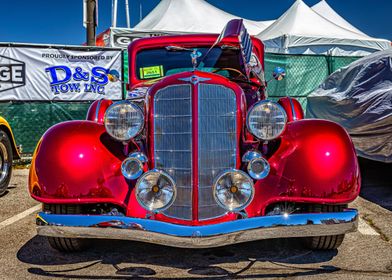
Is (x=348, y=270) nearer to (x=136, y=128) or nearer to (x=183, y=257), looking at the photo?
(x=183, y=257)

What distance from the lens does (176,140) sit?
279cm

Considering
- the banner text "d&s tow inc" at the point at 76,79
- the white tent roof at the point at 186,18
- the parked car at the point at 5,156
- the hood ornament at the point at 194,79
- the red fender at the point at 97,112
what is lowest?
the parked car at the point at 5,156

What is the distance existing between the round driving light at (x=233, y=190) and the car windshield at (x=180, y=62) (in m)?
1.63

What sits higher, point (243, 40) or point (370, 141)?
point (243, 40)

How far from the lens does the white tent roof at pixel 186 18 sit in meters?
17.4

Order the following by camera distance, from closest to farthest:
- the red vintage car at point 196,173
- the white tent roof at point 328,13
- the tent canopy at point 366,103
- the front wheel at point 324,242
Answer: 1. the red vintage car at point 196,173
2. the front wheel at point 324,242
3. the tent canopy at point 366,103
4. the white tent roof at point 328,13

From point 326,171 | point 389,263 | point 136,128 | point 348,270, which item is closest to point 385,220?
point 389,263

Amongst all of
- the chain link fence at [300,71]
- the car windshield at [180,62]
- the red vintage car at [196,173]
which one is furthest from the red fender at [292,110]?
the chain link fence at [300,71]

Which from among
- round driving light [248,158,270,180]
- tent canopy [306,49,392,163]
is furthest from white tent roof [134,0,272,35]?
round driving light [248,158,270,180]

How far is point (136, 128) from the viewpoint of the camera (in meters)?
2.81

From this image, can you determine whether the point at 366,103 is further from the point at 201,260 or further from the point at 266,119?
the point at 201,260

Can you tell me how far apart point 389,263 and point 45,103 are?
23.1ft

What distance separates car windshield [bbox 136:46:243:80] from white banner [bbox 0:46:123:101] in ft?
12.0

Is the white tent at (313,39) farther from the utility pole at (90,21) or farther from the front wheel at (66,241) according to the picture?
the front wheel at (66,241)
